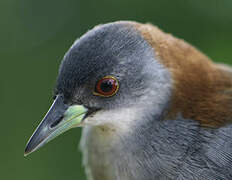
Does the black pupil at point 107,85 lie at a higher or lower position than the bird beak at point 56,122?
higher

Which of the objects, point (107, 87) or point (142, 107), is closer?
point (107, 87)

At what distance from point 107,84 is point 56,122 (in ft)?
1.80

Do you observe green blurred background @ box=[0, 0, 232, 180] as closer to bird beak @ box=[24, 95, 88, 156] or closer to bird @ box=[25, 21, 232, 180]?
bird @ box=[25, 21, 232, 180]

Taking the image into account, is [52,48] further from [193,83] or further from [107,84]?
[193,83]

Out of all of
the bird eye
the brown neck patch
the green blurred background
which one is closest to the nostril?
the bird eye

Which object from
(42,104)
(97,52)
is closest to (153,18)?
(42,104)

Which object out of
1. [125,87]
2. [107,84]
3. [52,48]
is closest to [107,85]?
[107,84]

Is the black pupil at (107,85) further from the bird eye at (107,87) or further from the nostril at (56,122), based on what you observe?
the nostril at (56,122)

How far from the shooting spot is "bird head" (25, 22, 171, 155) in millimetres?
3391

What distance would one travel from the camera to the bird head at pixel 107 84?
3.39 m

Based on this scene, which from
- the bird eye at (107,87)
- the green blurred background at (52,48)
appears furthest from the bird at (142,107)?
the green blurred background at (52,48)

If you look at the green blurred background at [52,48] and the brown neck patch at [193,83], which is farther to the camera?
the green blurred background at [52,48]

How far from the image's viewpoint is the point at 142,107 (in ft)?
11.6

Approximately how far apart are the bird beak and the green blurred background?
2767mm
